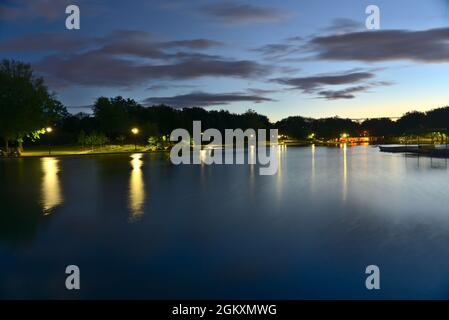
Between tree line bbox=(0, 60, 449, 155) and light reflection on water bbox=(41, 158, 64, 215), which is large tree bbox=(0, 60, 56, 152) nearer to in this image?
tree line bbox=(0, 60, 449, 155)

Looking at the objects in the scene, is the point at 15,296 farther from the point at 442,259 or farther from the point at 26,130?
the point at 26,130

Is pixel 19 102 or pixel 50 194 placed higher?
pixel 19 102

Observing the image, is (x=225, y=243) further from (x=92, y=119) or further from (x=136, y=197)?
(x=92, y=119)

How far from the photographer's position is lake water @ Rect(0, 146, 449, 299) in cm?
623

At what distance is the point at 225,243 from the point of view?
8562 millimetres

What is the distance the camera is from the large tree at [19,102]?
150 feet

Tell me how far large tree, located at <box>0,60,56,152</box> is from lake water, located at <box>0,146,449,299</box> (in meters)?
33.0

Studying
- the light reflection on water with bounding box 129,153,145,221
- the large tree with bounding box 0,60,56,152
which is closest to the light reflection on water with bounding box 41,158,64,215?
the light reflection on water with bounding box 129,153,145,221

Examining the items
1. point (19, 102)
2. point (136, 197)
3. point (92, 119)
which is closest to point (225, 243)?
point (136, 197)

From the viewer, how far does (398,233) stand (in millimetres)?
9422

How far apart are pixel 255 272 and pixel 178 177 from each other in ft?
51.8

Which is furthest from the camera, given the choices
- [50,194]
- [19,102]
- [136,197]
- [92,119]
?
A: [92,119]

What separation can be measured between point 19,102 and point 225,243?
149ft
